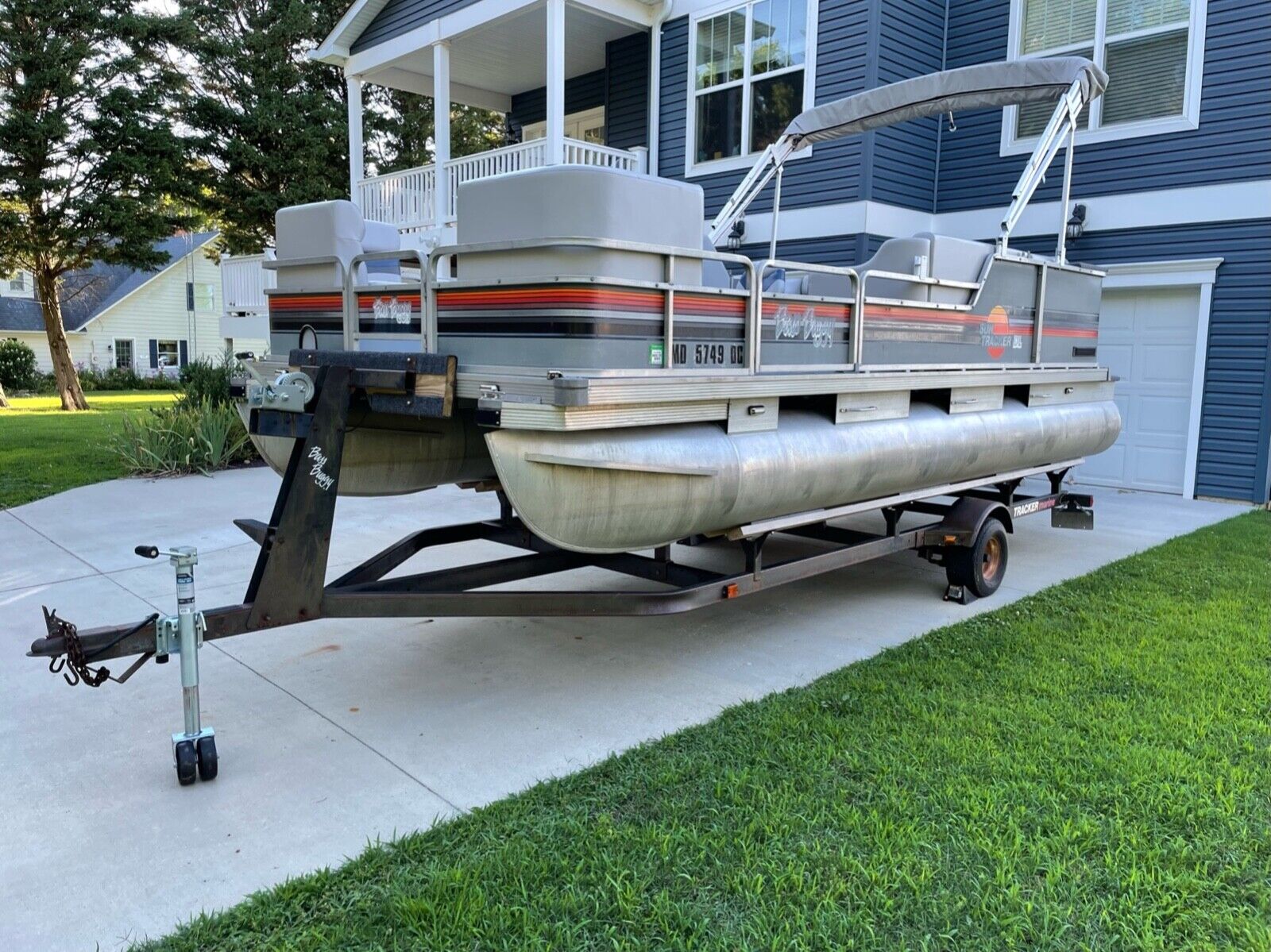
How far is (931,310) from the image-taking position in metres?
5.57

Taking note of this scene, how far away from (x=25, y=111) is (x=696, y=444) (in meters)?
20.2

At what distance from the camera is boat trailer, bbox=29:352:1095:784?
339 centimetres

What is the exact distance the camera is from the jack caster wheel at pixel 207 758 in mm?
3477

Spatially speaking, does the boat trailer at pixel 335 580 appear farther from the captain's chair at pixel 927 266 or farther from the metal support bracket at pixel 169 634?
the captain's chair at pixel 927 266

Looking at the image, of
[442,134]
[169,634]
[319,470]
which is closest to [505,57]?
[442,134]

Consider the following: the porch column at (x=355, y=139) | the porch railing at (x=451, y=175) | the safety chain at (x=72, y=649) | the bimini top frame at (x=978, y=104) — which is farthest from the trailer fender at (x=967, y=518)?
the porch column at (x=355, y=139)

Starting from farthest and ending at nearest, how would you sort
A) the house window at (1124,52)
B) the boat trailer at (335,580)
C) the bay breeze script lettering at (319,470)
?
the house window at (1124,52), the bay breeze script lettering at (319,470), the boat trailer at (335,580)

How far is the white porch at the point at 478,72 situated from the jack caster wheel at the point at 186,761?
8808 mm

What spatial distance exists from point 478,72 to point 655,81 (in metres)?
3.92

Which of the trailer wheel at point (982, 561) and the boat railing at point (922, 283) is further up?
the boat railing at point (922, 283)

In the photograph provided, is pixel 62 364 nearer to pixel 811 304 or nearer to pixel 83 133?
pixel 83 133

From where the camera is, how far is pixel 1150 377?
10.5m

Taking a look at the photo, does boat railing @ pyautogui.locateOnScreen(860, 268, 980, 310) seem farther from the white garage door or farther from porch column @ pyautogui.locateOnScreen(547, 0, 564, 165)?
porch column @ pyautogui.locateOnScreen(547, 0, 564, 165)

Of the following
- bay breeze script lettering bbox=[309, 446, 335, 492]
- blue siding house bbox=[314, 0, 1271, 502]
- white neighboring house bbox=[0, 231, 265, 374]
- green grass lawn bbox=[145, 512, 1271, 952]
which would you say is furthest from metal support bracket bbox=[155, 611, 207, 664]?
white neighboring house bbox=[0, 231, 265, 374]
